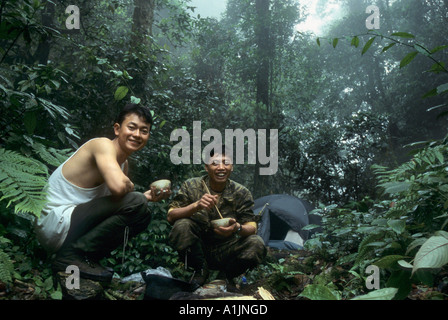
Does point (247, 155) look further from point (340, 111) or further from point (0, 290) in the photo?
point (340, 111)

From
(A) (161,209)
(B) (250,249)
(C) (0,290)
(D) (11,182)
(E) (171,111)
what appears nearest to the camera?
(D) (11,182)

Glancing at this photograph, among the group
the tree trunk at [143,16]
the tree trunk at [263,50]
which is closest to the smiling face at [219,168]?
the tree trunk at [143,16]

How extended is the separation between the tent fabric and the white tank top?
4.09 metres

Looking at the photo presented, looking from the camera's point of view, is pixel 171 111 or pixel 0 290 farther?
pixel 171 111

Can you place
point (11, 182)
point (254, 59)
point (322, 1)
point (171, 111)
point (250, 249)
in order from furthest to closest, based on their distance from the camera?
point (322, 1), point (254, 59), point (171, 111), point (250, 249), point (11, 182)

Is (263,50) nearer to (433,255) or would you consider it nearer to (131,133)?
(131,133)

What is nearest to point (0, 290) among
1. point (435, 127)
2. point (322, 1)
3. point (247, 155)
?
point (247, 155)

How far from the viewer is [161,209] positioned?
3943 millimetres

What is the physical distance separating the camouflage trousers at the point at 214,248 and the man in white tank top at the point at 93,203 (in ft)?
1.73

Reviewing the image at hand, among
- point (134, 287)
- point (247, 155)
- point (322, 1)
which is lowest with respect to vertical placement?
point (134, 287)

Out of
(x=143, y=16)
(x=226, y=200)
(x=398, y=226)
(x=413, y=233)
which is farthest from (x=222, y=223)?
(x=143, y=16)

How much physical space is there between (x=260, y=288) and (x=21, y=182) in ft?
4.64
